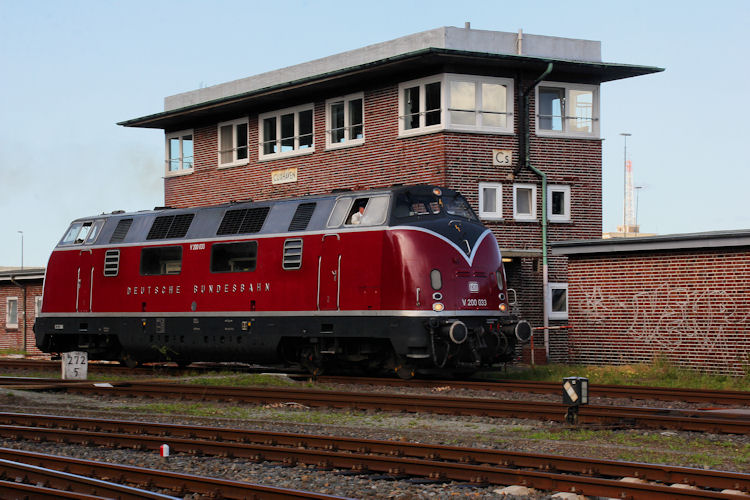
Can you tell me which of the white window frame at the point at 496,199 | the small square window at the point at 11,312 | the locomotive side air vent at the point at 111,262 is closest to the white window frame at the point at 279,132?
the white window frame at the point at 496,199

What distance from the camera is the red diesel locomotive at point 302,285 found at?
1925 cm

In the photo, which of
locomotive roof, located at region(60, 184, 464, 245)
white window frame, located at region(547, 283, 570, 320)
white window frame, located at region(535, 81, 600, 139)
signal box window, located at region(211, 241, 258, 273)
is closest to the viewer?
locomotive roof, located at region(60, 184, 464, 245)

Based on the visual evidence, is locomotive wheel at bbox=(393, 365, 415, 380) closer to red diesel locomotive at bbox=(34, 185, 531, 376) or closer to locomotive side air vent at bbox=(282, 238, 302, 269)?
red diesel locomotive at bbox=(34, 185, 531, 376)

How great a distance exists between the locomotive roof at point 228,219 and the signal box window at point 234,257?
0.27m

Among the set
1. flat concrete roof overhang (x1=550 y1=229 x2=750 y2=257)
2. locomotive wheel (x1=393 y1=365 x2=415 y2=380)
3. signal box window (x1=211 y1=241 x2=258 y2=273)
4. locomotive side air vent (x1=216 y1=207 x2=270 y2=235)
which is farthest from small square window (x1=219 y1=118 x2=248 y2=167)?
locomotive wheel (x1=393 y1=365 x2=415 y2=380)

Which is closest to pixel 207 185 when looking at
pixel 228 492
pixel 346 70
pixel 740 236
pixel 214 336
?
pixel 346 70

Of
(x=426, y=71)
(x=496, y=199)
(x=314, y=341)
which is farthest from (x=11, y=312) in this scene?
(x=314, y=341)

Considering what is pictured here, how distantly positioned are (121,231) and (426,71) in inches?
378

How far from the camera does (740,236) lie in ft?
66.6

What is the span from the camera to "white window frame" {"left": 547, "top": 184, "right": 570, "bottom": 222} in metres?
28.9

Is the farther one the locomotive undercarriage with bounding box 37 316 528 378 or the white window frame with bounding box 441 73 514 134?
the white window frame with bounding box 441 73 514 134

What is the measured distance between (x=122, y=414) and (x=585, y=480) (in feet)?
28.8

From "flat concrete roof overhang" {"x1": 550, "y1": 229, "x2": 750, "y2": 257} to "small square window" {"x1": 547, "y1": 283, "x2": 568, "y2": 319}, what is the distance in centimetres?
445

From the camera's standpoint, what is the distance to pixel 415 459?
35.3ft
